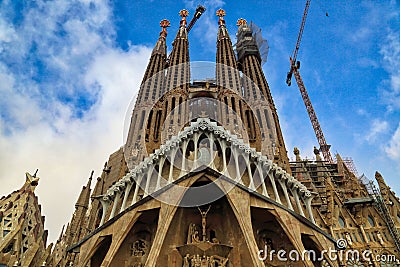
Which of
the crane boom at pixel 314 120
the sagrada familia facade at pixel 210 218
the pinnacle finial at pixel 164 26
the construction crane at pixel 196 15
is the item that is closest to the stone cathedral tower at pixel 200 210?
the sagrada familia facade at pixel 210 218

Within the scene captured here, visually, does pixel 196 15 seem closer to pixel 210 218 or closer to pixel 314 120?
pixel 314 120

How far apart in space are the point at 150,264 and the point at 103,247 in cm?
506

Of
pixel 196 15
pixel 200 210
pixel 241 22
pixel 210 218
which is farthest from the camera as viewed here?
pixel 196 15

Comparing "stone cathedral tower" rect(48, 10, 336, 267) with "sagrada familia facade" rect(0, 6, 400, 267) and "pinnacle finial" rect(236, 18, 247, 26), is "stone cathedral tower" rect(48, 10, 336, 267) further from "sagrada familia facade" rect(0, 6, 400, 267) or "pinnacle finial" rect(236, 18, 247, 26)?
"pinnacle finial" rect(236, 18, 247, 26)

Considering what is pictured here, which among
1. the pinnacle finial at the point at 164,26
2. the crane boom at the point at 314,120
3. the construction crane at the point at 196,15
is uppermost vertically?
the construction crane at the point at 196,15

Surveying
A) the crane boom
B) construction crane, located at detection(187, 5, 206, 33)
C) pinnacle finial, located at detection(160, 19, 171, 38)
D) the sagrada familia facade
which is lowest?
the sagrada familia facade

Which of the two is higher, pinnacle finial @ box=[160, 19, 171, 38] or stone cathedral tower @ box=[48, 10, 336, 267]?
pinnacle finial @ box=[160, 19, 171, 38]

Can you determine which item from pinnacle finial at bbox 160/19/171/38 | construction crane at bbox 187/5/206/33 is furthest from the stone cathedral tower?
construction crane at bbox 187/5/206/33

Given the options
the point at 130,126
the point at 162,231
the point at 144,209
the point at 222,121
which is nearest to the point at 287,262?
the point at 162,231

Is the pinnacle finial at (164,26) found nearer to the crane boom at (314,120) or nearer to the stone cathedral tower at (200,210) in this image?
the crane boom at (314,120)

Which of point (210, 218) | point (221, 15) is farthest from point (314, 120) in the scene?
point (210, 218)

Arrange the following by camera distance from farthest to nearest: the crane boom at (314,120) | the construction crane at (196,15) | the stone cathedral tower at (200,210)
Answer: the construction crane at (196,15), the crane boom at (314,120), the stone cathedral tower at (200,210)

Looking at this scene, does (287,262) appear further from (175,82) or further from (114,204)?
(175,82)

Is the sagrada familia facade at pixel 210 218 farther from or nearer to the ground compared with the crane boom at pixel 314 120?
nearer to the ground
